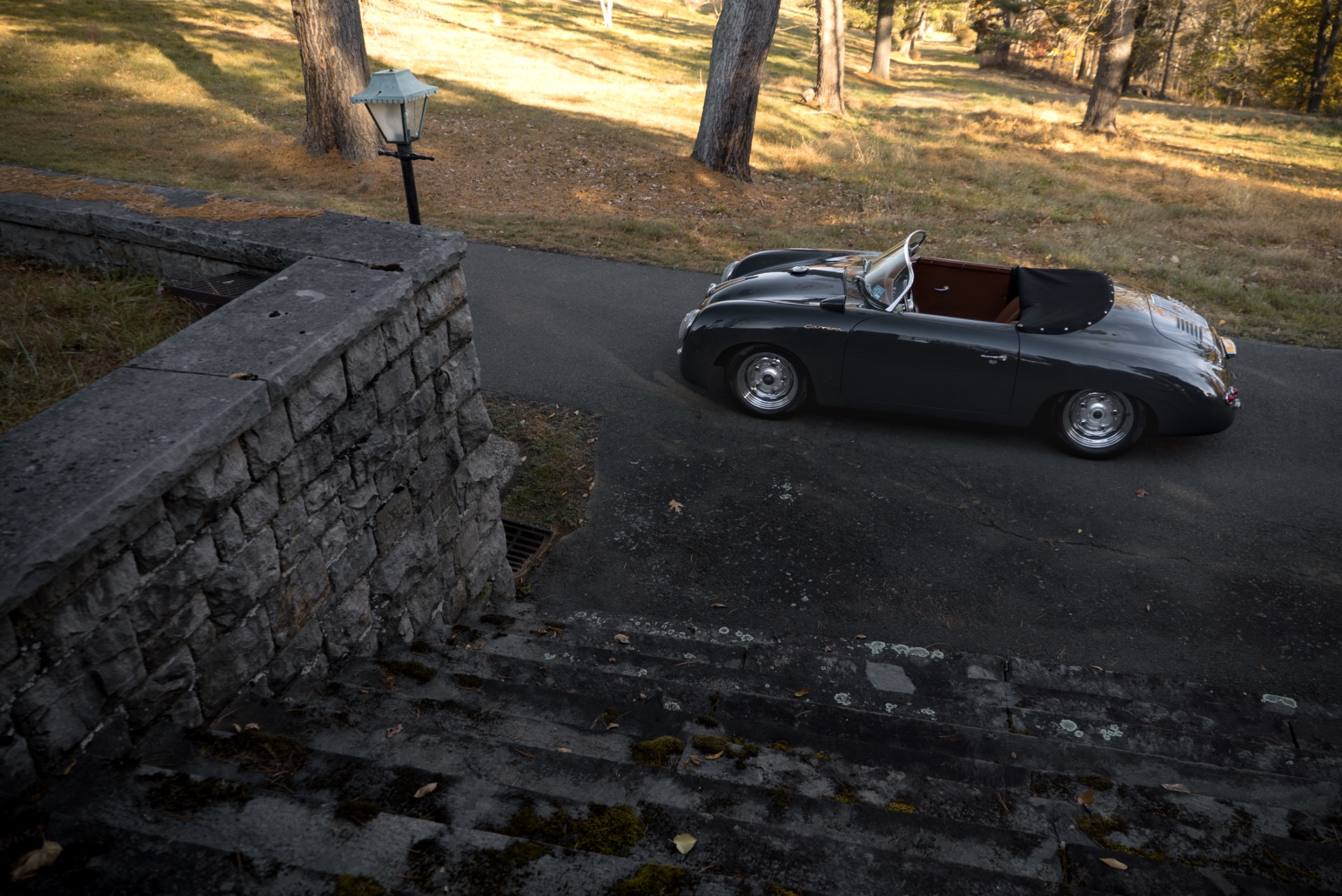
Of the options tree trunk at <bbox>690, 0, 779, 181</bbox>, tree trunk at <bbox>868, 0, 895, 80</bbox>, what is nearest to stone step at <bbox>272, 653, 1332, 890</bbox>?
tree trunk at <bbox>690, 0, 779, 181</bbox>

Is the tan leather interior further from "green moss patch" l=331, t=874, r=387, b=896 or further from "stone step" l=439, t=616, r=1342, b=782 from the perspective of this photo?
"green moss patch" l=331, t=874, r=387, b=896

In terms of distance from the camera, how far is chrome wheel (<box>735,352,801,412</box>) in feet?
22.8

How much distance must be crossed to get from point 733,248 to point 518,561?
6.76 meters

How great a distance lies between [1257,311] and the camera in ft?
31.9

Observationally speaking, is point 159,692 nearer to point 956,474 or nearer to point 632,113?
point 956,474

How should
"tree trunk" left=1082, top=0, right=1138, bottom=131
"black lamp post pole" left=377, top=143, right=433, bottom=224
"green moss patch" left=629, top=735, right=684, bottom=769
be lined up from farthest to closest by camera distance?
1. "tree trunk" left=1082, top=0, right=1138, bottom=131
2. "black lamp post pole" left=377, top=143, right=433, bottom=224
3. "green moss patch" left=629, top=735, right=684, bottom=769

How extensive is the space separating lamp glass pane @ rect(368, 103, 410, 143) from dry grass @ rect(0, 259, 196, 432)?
2904 millimetres

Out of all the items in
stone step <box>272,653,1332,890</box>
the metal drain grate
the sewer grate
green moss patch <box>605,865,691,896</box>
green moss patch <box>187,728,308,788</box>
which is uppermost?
the sewer grate

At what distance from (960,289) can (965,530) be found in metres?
2.55

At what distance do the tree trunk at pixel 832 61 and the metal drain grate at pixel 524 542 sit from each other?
20.2m

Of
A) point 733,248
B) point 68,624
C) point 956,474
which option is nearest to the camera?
point 68,624

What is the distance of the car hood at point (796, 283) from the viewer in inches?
271

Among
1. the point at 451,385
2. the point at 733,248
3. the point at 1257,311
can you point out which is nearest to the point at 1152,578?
the point at 451,385

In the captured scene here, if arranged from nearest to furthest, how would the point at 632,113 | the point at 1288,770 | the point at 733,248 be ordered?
the point at 1288,770, the point at 733,248, the point at 632,113
